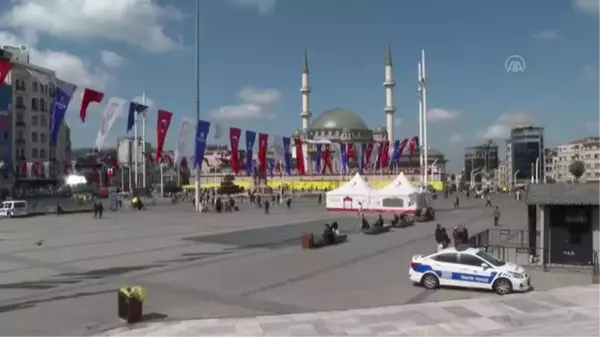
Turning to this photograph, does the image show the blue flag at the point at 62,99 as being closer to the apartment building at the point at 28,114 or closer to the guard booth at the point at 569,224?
the guard booth at the point at 569,224

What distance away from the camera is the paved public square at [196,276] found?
45.8 ft

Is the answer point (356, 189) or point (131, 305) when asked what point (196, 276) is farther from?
point (356, 189)

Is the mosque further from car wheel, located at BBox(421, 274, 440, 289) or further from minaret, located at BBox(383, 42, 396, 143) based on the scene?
car wheel, located at BBox(421, 274, 440, 289)

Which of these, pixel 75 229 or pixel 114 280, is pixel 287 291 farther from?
pixel 75 229

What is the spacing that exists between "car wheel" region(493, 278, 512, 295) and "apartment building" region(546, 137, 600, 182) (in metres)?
131

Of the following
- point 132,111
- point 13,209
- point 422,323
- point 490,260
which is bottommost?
point 422,323

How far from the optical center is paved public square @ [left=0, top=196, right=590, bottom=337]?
14.0m

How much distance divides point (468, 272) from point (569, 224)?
Result: 6.20 meters

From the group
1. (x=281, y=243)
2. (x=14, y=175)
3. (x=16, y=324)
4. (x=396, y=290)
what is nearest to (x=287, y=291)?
(x=396, y=290)

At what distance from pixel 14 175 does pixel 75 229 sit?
49179 mm

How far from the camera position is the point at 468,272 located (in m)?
16.2

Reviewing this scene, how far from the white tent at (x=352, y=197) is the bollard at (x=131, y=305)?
41.6 m

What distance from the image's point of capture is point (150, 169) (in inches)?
6486

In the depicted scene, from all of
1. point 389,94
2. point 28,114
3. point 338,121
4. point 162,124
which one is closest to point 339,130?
point 338,121
